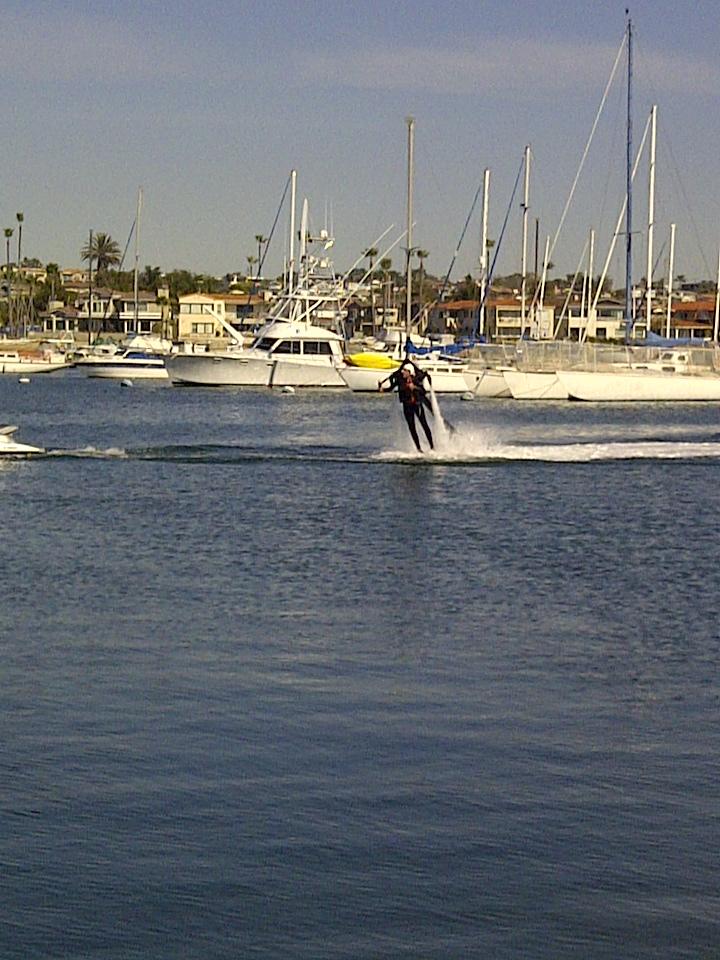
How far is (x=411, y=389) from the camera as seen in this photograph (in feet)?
136

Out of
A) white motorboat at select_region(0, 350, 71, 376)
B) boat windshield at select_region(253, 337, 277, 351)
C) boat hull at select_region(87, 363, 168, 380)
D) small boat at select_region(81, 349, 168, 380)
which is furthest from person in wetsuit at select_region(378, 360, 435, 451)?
white motorboat at select_region(0, 350, 71, 376)

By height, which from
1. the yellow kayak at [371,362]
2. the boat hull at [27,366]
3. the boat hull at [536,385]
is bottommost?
the boat hull at [27,366]

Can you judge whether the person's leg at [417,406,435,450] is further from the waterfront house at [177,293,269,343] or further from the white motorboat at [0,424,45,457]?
the waterfront house at [177,293,269,343]

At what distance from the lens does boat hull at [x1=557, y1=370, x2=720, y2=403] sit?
259 ft

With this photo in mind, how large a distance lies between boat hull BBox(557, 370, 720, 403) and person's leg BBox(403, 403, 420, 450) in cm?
3493

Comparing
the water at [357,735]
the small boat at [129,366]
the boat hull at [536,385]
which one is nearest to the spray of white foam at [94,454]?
the water at [357,735]

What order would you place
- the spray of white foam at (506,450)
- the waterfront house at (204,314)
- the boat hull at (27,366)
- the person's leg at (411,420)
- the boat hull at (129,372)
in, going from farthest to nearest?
1. the waterfront house at (204,314)
2. the boat hull at (27,366)
3. the boat hull at (129,372)
4. the spray of white foam at (506,450)
5. the person's leg at (411,420)

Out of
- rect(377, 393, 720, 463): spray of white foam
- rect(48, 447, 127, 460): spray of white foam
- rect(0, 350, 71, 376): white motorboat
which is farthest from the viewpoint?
rect(0, 350, 71, 376): white motorboat

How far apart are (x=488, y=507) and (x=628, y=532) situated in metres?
4.13

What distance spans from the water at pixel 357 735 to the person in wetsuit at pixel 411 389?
852 cm

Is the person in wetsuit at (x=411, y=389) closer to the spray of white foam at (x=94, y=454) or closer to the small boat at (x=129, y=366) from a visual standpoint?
the spray of white foam at (x=94, y=454)

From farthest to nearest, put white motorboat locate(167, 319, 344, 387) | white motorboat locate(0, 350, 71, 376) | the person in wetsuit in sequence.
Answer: white motorboat locate(0, 350, 71, 376) → white motorboat locate(167, 319, 344, 387) → the person in wetsuit

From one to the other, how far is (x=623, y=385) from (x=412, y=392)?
38.9 m

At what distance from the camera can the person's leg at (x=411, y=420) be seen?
42525 millimetres
